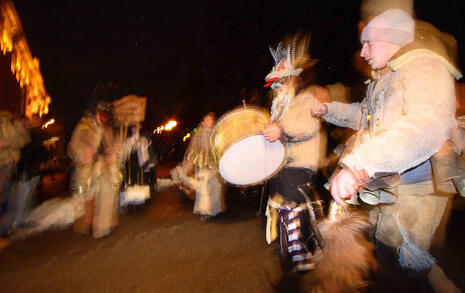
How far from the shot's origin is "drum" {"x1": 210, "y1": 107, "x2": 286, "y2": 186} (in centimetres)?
249

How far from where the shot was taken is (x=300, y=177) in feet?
10.0

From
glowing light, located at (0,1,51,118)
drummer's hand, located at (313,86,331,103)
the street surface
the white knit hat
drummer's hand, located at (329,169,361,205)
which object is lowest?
the street surface

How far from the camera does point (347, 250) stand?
2.20 meters

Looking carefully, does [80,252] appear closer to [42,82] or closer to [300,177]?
[300,177]

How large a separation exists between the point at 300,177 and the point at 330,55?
8412 mm

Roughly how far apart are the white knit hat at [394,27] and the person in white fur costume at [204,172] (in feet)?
14.3

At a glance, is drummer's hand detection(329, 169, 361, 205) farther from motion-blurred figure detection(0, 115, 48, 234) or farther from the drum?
motion-blurred figure detection(0, 115, 48, 234)

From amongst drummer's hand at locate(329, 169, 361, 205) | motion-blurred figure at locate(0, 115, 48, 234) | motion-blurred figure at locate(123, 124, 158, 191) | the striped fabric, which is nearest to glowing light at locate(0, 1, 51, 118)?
motion-blurred figure at locate(0, 115, 48, 234)

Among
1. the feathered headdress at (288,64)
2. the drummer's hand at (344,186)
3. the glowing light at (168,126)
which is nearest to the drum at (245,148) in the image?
the feathered headdress at (288,64)

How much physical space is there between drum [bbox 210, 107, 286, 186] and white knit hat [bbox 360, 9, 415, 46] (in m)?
1.20

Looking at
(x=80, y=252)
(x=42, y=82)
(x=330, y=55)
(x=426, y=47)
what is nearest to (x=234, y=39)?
(x=330, y=55)

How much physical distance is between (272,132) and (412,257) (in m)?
1.37

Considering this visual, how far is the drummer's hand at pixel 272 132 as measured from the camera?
97.5 inches

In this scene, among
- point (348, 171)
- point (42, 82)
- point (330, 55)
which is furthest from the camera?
point (42, 82)
